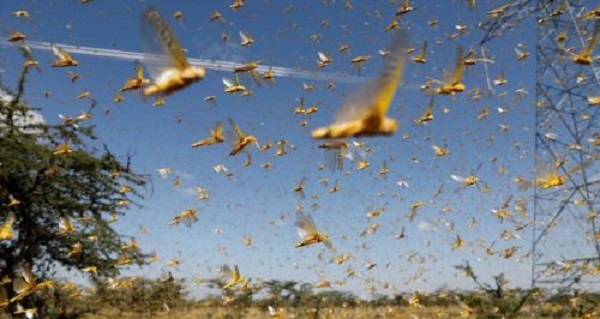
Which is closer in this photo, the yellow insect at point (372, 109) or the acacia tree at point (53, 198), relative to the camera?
the yellow insect at point (372, 109)

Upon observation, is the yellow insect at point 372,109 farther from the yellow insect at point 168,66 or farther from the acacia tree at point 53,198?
the acacia tree at point 53,198

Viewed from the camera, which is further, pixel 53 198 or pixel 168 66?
pixel 53 198

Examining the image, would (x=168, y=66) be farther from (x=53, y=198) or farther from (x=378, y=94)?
(x=53, y=198)

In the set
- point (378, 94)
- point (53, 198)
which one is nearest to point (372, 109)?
point (378, 94)

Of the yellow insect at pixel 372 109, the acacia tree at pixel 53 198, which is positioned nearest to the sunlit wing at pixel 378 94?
the yellow insect at pixel 372 109

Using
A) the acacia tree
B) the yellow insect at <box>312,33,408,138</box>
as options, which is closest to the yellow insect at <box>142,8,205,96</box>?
the yellow insect at <box>312,33,408,138</box>

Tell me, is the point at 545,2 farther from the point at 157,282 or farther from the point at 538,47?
the point at 157,282

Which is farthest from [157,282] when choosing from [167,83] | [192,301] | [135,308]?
[167,83]

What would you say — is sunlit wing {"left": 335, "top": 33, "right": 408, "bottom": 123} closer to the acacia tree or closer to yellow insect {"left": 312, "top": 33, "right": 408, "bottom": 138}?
yellow insect {"left": 312, "top": 33, "right": 408, "bottom": 138}

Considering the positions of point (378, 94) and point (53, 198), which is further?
point (53, 198)
